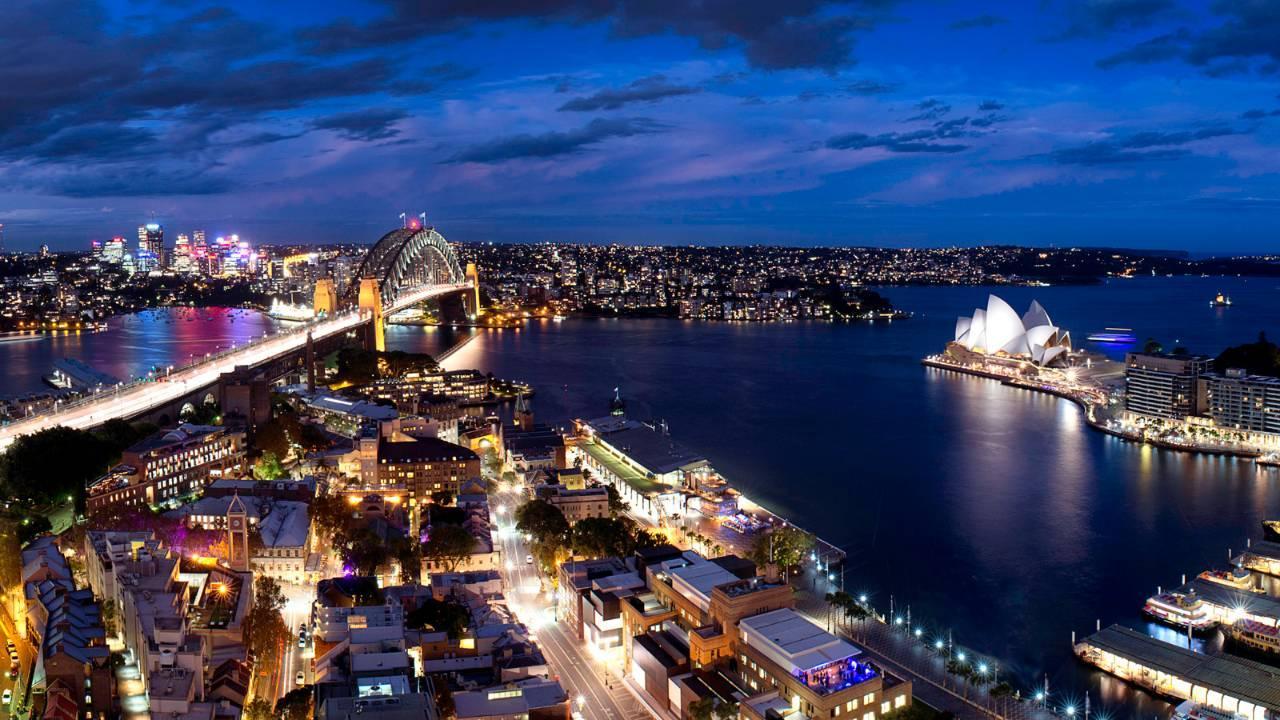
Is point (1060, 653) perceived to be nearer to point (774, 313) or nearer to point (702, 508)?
point (702, 508)

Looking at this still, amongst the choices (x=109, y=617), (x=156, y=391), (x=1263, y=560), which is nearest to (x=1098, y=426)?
(x=1263, y=560)

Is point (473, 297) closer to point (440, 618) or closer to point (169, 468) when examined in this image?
point (169, 468)

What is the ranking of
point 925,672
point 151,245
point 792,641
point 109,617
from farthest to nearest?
point 151,245 < point 925,672 < point 109,617 < point 792,641

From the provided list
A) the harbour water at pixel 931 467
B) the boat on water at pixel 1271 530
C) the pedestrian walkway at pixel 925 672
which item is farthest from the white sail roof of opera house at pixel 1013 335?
the pedestrian walkway at pixel 925 672

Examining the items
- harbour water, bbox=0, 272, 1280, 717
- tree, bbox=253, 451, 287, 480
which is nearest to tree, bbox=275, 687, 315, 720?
harbour water, bbox=0, 272, 1280, 717

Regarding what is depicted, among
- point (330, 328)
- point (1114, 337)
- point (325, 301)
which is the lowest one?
point (1114, 337)

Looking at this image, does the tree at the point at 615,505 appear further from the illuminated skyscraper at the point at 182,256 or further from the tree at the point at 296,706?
the illuminated skyscraper at the point at 182,256

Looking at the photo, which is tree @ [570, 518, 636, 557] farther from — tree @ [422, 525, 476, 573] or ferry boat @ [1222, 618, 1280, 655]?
ferry boat @ [1222, 618, 1280, 655]
